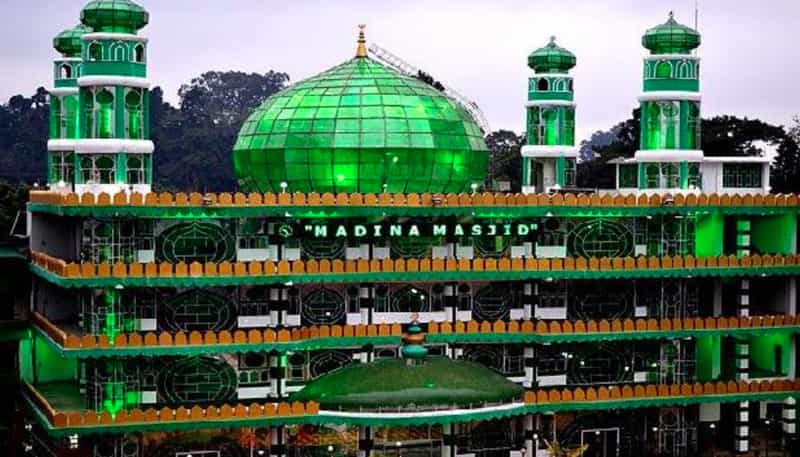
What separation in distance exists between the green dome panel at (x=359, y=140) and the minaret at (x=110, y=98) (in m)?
6.04

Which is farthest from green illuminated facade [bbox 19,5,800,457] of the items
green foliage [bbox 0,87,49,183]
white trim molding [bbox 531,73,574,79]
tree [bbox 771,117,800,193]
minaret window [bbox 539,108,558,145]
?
green foliage [bbox 0,87,49,183]

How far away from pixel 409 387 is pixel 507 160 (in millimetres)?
65504

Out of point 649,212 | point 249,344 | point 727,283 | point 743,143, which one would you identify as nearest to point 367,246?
point 249,344

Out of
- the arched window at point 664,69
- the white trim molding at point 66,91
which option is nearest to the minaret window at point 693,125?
the arched window at point 664,69

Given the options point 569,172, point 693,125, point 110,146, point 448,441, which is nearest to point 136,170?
point 110,146

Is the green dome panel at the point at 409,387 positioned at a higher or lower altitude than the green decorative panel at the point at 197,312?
lower

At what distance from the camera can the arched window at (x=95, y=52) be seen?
60062 millimetres

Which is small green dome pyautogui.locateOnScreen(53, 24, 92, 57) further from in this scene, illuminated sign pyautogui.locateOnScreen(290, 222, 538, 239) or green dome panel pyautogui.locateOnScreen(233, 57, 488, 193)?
illuminated sign pyautogui.locateOnScreen(290, 222, 538, 239)

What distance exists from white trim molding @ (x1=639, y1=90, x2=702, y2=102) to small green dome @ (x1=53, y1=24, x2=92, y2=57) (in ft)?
88.5

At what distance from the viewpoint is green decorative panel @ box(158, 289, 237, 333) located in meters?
59.5

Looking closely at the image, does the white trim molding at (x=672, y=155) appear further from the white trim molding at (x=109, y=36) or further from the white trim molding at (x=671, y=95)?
the white trim molding at (x=109, y=36)

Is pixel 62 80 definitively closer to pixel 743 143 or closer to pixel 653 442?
pixel 653 442

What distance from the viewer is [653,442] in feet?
212

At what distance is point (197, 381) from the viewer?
59.5 metres
